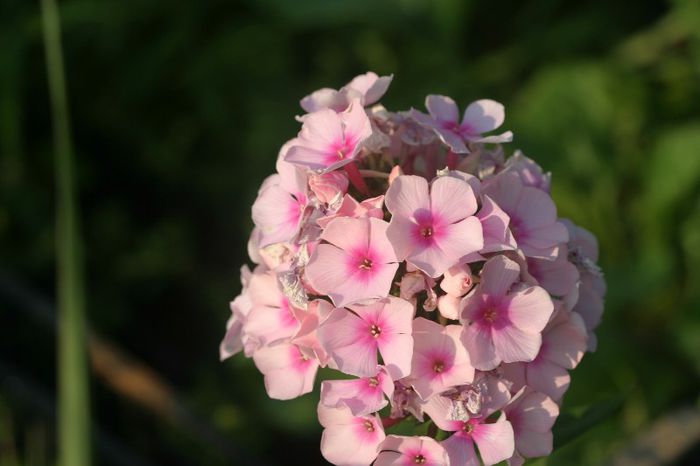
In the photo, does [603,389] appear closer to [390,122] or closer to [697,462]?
[697,462]

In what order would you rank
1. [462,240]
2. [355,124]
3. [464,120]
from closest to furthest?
[462,240]
[355,124]
[464,120]

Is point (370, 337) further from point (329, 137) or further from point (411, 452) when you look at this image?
point (329, 137)

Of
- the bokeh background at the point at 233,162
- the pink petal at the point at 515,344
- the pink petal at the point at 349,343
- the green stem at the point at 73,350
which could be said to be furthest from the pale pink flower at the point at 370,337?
the bokeh background at the point at 233,162

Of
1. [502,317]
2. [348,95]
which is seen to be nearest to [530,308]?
[502,317]

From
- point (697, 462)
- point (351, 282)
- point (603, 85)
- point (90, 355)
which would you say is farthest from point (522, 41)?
point (351, 282)

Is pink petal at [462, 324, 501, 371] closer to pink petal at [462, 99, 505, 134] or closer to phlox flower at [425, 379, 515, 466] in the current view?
phlox flower at [425, 379, 515, 466]

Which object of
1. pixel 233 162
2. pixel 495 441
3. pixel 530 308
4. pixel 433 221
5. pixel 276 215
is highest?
pixel 233 162
